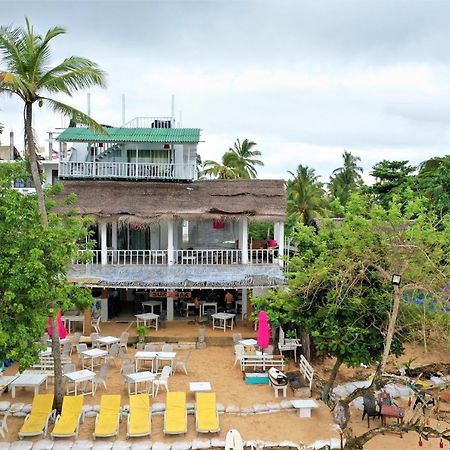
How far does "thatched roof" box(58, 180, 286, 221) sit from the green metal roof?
76.2 inches

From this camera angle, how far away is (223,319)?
1989 cm

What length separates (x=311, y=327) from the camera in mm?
13297

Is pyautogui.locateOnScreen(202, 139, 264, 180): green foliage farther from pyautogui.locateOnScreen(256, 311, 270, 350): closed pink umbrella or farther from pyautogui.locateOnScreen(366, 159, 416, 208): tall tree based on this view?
pyautogui.locateOnScreen(256, 311, 270, 350): closed pink umbrella

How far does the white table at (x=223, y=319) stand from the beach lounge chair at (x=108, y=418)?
7.27 meters

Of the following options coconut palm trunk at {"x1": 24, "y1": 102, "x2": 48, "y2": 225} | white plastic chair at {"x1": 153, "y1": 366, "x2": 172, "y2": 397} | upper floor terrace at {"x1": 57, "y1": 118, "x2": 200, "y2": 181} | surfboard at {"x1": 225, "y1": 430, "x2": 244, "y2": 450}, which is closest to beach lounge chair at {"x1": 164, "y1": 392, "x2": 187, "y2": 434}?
white plastic chair at {"x1": 153, "y1": 366, "x2": 172, "y2": 397}

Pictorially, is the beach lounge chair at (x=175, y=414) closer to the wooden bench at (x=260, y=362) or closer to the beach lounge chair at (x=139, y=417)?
the beach lounge chair at (x=139, y=417)

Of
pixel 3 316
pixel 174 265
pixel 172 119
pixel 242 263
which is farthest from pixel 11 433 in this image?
pixel 172 119

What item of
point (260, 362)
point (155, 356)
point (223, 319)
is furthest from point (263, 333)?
point (223, 319)

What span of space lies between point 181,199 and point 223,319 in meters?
5.24

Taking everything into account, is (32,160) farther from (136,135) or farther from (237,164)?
(237,164)

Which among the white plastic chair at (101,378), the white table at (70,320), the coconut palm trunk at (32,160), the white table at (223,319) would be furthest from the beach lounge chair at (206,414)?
Answer: the white table at (70,320)

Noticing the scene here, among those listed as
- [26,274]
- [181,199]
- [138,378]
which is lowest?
[138,378]

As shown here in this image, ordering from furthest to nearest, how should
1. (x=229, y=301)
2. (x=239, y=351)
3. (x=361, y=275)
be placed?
(x=229, y=301) < (x=239, y=351) < (x=361, y=275)

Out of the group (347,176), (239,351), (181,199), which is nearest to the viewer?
(239,351)
